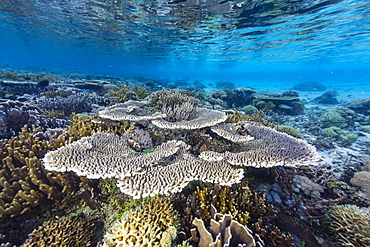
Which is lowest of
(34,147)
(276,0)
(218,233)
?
(218,233)

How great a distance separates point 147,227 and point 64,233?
139 centimetres

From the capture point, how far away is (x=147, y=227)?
7.44ft

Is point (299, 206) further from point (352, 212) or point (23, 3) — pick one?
point (23, 3)

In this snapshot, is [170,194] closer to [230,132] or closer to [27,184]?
[230,132]

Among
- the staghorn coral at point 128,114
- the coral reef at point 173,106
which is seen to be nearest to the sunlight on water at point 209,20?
the coral reef at point 173,106

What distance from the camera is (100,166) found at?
8.71ft

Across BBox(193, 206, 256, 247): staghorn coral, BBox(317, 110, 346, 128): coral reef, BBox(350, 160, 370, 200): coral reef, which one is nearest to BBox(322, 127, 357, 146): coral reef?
BBox(317, 110, 346, 128): coral reef

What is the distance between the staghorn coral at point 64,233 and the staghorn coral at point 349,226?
423cm

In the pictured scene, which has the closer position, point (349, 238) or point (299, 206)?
point (349, 238)

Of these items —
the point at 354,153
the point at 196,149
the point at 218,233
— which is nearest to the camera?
the point at 218,233

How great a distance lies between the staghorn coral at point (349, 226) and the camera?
2.61 meters

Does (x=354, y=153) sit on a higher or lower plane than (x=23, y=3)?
lower

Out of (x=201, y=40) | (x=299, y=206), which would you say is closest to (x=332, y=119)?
(x=299, y=206)

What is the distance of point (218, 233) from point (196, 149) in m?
2.03
